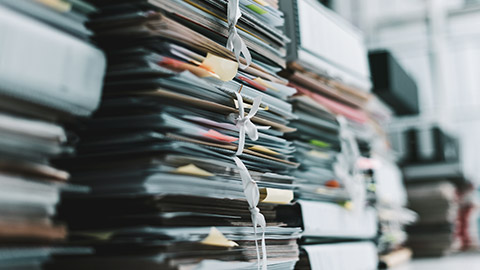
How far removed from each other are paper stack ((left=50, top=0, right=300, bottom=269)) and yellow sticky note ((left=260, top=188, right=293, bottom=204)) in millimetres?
62

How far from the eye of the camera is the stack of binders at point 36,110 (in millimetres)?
478

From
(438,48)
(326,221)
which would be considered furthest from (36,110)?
(438,48)

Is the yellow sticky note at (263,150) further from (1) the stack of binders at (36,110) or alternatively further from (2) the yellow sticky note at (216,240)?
(1) the stack of binders at (36,110)

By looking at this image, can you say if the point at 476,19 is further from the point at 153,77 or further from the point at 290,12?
the point at 153,77

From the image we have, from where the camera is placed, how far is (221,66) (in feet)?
2.28

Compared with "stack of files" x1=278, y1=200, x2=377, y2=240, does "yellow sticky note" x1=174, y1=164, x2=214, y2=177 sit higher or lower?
higher

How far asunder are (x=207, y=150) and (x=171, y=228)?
12 cm

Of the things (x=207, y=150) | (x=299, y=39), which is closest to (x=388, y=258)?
(x=299, y=39)

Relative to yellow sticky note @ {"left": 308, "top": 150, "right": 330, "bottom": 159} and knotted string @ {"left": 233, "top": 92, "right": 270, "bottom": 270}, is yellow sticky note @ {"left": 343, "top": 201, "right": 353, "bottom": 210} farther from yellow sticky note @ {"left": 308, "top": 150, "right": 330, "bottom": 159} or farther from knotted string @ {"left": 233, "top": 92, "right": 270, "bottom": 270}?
knotted string @ {"left": 233, "top": 92, "right": 270, "bottom": 270}

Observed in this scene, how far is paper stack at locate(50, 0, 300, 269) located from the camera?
22.5 inches

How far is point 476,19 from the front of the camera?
206 inches

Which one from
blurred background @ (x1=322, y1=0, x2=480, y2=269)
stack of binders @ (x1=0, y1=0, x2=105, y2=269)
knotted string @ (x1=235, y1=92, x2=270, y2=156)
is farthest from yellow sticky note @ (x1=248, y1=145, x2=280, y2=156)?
blurred background @ (x1=322, y1=0, x2=480, y2=269)

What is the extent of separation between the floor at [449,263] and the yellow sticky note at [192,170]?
1.20 m

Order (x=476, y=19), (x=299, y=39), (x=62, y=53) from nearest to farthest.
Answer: (x=62, y=53) < (x=299, y=39) < (x=476, y=19)
